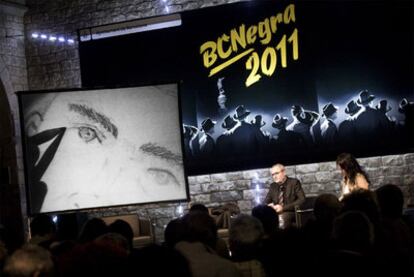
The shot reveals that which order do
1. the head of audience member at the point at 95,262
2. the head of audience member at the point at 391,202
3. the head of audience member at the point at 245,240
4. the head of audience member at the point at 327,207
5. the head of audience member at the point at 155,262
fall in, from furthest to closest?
the head of audience member at the point at 327,207, the head of audience member at the point at 391,202, the head of audience member at the point at 245,240, the head of audience member at the point at 155,262, the head of audience member at the point at 95,262

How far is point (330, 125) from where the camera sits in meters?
8.64

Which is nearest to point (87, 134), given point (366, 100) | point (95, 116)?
point (95, 116)

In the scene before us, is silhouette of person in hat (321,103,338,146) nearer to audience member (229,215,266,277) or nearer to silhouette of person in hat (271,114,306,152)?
silhouette of person in hat (271,114,306,152)

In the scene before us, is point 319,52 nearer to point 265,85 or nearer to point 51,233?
point 265,85

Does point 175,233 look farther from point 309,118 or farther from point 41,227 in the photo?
point 309,118

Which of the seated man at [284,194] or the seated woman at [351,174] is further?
the seated man at [284,194]

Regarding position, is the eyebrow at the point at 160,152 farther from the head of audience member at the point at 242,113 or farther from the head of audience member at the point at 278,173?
the head of audience member at the point at 242,113

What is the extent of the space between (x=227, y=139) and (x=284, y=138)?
72cm

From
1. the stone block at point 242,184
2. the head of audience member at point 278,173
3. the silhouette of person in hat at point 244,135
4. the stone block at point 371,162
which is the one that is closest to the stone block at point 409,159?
the stone block at point 371,162

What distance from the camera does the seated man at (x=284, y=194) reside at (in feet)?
26.1

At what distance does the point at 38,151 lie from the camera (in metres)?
8.09

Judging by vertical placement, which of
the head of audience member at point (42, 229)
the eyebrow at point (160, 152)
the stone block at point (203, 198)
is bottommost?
the stone block at point (203, 198)

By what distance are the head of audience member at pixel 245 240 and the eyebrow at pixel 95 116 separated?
4.44 metres

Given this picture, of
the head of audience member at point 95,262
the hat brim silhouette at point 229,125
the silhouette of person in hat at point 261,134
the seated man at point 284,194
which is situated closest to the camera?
the head of audience member at point 95,262
